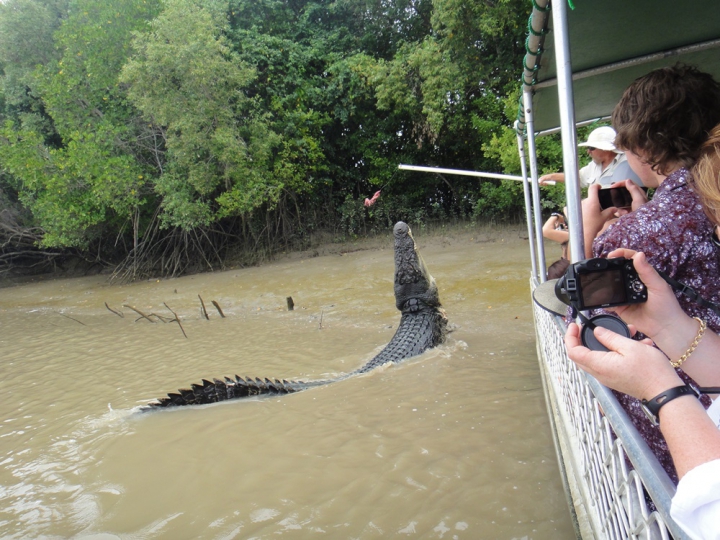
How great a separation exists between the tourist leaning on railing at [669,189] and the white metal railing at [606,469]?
13cm

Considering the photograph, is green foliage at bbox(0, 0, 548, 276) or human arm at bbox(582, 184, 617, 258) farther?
green foliage at bbox(0, 0, 548, 276)

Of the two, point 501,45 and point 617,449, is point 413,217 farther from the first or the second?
point 617,449

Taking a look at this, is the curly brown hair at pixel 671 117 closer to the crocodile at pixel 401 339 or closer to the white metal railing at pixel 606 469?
the white metal railing at pixel 606 469

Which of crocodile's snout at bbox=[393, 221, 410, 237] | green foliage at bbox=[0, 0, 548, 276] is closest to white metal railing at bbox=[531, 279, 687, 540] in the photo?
crocodile's snout at bbox=[393, 221, 410, 237]

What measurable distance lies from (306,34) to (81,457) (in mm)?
14274

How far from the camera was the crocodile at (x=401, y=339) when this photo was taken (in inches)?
157

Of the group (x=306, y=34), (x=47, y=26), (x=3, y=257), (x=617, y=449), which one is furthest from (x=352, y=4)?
(x=617, y=449)

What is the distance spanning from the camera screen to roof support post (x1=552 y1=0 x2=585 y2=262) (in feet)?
1.55

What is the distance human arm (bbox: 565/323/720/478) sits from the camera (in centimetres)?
77

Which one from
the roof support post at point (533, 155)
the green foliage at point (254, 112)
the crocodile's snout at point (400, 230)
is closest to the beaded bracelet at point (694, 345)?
the roof support post at point (533, 155)

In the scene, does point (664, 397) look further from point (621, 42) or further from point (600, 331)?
point (621, 42)

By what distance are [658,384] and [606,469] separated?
0.53 m

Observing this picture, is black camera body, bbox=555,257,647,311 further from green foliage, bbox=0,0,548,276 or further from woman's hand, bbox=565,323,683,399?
green foliage, bbox=0,0,548,276

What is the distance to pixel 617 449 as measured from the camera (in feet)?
3.70
